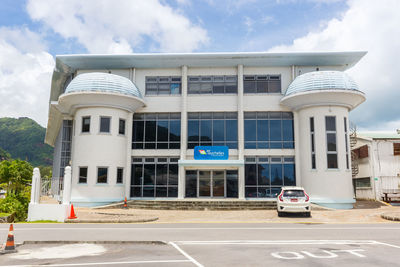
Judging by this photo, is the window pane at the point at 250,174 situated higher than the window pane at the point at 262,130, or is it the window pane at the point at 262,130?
the window pane at the point at 262,130

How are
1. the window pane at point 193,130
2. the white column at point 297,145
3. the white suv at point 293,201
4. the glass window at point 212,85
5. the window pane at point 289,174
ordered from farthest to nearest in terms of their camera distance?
the glass window at point 212,85
the window pane at point 193,130
the window pane at point 289,174
the white column at point 297,145
the white suv at point 293,201

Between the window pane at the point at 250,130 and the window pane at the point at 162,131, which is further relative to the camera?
the window pane at the point at 162,131

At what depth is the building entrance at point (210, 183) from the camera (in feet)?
86.9

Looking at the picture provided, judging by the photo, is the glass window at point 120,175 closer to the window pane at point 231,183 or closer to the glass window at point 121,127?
the glass window at point 121,127

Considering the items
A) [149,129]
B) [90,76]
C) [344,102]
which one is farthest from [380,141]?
[90,76]

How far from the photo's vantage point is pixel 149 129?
27.2 meters

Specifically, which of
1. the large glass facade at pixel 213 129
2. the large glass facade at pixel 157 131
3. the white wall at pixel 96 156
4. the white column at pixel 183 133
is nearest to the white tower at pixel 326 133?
the large glass facade at pixel 213 129

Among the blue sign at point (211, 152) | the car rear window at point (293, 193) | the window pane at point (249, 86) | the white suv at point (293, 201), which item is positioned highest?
the window pane at point (249, 86)

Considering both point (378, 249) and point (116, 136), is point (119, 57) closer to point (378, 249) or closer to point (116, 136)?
point (116, 136)

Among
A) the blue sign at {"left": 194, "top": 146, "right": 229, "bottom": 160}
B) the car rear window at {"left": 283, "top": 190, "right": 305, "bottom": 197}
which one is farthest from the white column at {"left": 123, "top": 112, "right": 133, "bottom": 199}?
the car rear window at {"left": 283, "top": 190, "right": 305, "bottom": 197}

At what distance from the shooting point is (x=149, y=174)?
26.7 metres

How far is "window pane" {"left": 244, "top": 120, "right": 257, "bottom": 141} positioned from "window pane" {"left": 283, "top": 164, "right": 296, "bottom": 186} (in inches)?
123

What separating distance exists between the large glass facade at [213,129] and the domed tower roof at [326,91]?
4.63m

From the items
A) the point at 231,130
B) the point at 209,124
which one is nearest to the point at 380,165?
the point at 231,130
